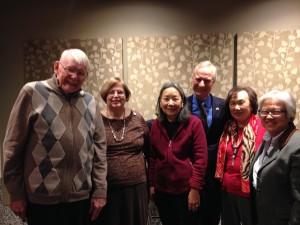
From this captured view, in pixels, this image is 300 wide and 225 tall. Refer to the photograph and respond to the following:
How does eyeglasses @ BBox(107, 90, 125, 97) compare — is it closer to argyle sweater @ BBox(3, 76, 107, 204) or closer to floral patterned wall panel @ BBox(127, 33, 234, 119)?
argyle sweater @ BBox(3, 76, 107, 204)

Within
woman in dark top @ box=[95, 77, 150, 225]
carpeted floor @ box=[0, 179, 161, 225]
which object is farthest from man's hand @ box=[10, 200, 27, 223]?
carpeted floor @ box=[0, 179, 161, 225]

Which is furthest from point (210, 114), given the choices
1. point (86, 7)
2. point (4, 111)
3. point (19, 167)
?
point (4, 111)

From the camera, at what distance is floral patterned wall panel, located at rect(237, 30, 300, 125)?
10.7 feet

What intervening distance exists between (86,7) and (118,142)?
194 centimetres

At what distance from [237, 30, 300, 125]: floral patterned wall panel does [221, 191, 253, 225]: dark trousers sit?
1.44m

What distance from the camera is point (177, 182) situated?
2.36 m

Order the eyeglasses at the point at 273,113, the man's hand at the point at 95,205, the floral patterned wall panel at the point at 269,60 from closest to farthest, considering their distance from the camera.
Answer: the eyeglasses at the point at 273,113 < the man's hand at the point at 95,205 < the floral patterned wall panel at the point at 269,60

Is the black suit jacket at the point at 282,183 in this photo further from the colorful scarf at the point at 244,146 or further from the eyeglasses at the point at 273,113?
the colorful scarf at the point at 244,146

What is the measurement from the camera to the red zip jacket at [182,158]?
92.1 inches

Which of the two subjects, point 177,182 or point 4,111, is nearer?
point 177,182

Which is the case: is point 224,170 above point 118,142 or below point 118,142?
below

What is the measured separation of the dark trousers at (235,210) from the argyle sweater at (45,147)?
3.58 ft

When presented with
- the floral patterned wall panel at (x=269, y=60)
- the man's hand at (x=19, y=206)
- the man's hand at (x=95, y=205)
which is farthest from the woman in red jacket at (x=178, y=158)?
the floral patterned wall panel at (x=269, y=60)

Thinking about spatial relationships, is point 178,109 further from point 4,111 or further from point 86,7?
point 4,111
